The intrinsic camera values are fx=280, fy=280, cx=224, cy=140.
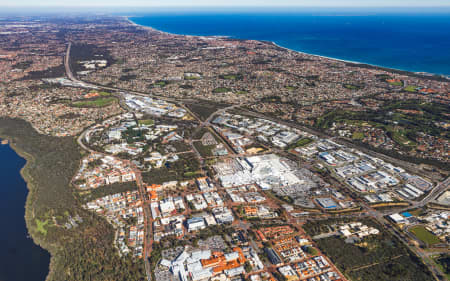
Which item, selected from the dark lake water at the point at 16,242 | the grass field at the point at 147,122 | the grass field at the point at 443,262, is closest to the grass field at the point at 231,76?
the grass field at the point at 147,122

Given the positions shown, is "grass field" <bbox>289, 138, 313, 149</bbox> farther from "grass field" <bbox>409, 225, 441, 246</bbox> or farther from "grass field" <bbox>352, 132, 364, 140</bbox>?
"grass field" <bbox>409, 225, 441, 246</bbox>

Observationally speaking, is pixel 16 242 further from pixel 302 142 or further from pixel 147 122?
pixel 302 142

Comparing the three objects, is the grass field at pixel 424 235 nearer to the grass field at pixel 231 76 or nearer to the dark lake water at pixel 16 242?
the dark lake water at pixel 16 242

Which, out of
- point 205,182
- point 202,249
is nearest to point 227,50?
point 205,182

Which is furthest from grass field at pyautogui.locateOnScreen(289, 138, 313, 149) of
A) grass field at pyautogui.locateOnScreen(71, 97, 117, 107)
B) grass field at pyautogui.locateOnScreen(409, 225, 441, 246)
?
grass field at pyautogui.locateOnScreen(71, 97, 117, 107)

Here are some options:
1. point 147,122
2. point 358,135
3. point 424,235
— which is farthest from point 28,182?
point 358,135
